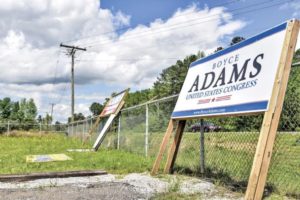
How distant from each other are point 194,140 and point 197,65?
1.49 m

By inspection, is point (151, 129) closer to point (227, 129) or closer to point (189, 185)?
point (227, 129)

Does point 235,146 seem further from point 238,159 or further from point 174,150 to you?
point 174,150

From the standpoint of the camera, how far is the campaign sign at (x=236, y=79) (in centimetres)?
429

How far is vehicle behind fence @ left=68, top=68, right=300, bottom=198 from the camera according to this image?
452 centimetres

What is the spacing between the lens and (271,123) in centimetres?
396

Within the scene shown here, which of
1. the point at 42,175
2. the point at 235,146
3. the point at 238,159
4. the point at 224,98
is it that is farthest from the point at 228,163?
Result: the point at 42,175

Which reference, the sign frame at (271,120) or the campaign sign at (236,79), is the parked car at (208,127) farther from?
the sign frame at (271,120)

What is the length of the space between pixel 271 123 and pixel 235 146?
6.05ft

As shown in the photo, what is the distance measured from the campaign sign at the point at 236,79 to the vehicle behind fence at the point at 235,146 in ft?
1.43

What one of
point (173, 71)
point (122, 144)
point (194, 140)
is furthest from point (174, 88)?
point (194, 140)

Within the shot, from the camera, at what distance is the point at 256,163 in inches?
154

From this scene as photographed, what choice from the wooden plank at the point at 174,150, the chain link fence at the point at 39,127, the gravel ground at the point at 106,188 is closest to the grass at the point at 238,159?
the wooden plank at the point at 174,150

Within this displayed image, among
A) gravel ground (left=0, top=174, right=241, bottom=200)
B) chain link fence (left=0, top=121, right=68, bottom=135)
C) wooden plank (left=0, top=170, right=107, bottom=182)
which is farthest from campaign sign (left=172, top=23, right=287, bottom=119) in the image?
chain link fence (left=0, top=121, right=68, bottom=135)

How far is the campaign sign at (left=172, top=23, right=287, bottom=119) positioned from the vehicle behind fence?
0.44 meters
